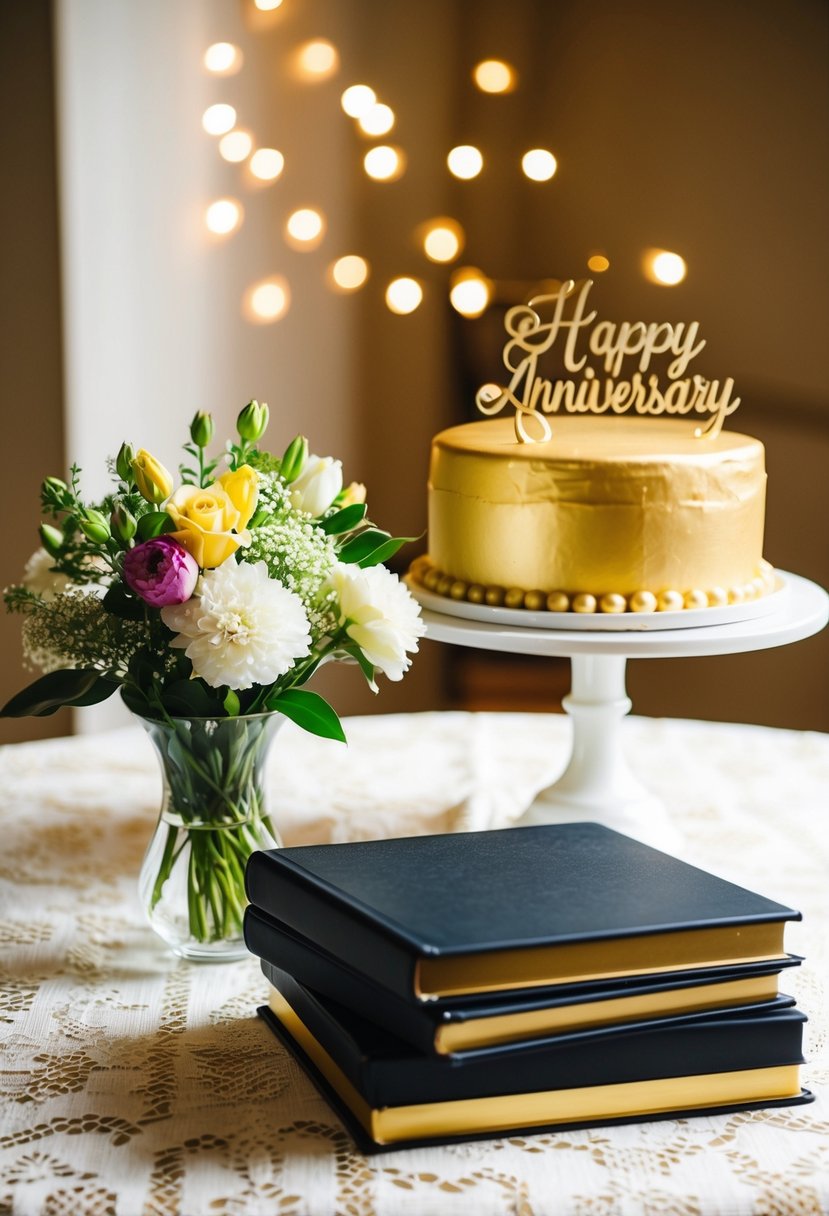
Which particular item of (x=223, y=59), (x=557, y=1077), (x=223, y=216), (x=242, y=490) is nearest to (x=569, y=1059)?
(x=557, y=1077)

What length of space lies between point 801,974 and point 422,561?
64 centimetres

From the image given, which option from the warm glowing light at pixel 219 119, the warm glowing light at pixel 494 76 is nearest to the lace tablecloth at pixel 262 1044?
the warm glowing light at pixel 219 119

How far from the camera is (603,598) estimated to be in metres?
1.26

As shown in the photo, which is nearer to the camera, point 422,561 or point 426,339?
point 422,561

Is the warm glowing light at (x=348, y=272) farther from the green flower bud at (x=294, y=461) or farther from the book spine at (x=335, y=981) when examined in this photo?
the book spine at (x=335, y=981)

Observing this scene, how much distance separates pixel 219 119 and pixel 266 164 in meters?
0.16

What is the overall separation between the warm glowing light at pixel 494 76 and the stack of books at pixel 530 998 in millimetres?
2620

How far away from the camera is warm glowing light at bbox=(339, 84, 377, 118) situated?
2.95m

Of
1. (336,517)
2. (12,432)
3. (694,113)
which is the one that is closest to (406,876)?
(336,517)

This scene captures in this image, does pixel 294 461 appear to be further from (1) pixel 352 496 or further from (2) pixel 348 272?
(2) pixel 348 272

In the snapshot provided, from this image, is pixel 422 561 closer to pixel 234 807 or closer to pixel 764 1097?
pixel 234 807

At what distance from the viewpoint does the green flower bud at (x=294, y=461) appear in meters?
1.09

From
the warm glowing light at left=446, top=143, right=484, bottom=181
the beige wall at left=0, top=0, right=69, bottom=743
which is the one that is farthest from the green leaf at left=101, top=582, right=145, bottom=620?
the warm glowing light at left=446, top=143, right=484, bottom=181

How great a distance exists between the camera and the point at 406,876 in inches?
33.9
